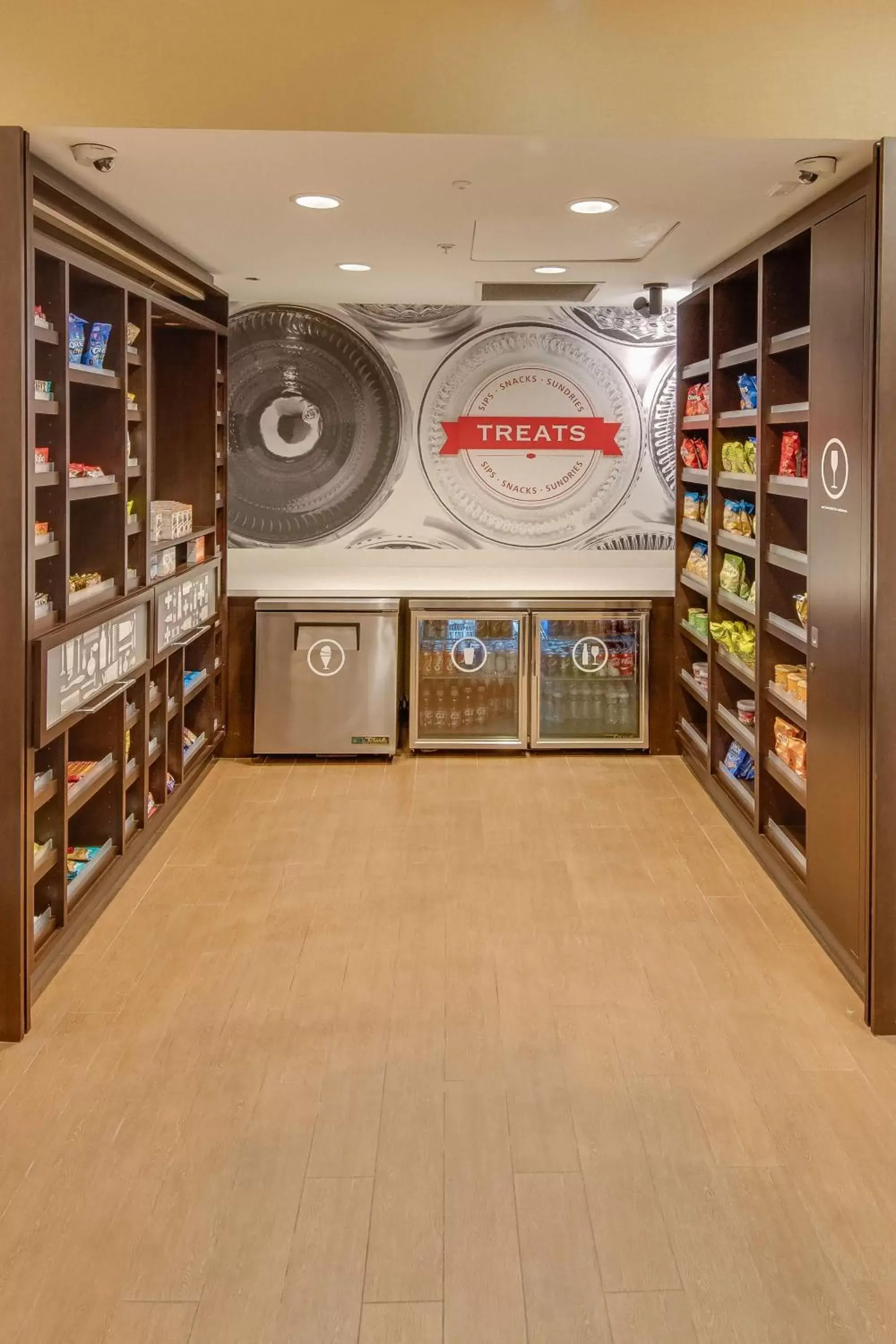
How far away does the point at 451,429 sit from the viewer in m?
7.02

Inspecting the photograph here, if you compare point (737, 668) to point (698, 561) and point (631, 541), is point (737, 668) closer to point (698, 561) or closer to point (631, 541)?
point (698, 561)

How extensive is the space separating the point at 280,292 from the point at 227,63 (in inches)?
119

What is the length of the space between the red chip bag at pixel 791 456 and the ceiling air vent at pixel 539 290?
62.8 inches

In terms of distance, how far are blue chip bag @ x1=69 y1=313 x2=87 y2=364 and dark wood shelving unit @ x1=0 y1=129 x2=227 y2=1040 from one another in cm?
9

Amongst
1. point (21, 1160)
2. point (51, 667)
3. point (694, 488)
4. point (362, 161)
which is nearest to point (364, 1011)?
point (21, 1160)

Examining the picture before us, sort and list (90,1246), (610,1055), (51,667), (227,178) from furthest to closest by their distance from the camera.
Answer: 1. (227,178)
2. (51,667)
3. (610,1055)
4. (90,1246)

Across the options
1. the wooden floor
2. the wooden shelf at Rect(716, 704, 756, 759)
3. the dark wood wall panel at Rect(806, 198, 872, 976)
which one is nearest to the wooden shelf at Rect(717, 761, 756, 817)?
the wooden shelf at Rect(716, 704, 756, 759)

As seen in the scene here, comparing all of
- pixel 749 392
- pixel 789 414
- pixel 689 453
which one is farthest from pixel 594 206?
pixel 689 453

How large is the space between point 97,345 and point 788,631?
273 cm

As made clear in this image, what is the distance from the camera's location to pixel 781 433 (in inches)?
193

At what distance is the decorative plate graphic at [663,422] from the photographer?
6.98 meters

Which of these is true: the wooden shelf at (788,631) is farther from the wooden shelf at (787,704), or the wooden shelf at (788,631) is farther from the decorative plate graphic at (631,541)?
the decorative plate graphic at (631,541)

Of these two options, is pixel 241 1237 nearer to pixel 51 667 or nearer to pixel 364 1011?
pixel 364 1011

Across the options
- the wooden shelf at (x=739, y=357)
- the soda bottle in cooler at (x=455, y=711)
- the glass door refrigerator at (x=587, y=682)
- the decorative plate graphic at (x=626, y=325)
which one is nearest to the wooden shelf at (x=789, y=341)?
the wooden shelf at (x=739, y=357)
